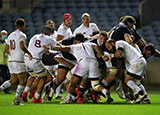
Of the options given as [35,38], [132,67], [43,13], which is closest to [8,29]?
[43,13]

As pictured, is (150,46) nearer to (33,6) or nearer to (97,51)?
(97,51)

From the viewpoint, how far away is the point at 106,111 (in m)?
8.23

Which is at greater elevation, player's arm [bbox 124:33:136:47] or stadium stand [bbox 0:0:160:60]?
stadium stand [bbox 0:0:160:60]

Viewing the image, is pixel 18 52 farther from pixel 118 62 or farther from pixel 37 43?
pixel 118 62

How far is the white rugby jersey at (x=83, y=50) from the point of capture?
10703mm

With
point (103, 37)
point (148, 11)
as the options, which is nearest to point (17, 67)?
point (103, 37)

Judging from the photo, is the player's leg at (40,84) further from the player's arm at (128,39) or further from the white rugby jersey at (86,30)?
the player's arm at (128,39)

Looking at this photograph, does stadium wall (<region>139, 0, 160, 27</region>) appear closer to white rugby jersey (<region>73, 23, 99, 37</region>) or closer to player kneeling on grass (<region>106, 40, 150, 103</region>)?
white rugby jersey (<region>73, 23, 99, 37</region>)

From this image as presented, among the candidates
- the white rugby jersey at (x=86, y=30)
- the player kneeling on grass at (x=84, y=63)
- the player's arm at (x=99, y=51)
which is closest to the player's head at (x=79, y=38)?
the player kneeling on grass at (x=84, y=63)

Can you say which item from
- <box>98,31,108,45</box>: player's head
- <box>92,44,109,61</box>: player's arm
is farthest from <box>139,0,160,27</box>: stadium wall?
<box>92,44,109,61</box>: player's arm

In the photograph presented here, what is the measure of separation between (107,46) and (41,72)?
1.70 m

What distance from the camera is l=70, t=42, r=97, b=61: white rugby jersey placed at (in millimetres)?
10703

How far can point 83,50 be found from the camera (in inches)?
422

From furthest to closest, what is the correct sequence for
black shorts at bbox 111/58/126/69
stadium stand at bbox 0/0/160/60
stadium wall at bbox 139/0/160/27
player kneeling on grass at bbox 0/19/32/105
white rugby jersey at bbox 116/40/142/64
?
stadium wall at bbox 139/0/160/27
stadium stand at bbox 0/0/160/60
black shorts at bbox 111/58/126/69
white rugby jersey at bbox 116/40/142/64
player kneeling on grass at bbox 0/19/32/105
